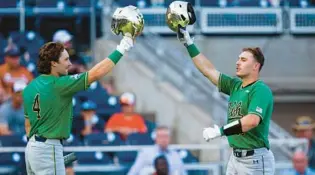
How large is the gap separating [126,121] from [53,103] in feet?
14.7

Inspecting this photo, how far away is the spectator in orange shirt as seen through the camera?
12.5 m

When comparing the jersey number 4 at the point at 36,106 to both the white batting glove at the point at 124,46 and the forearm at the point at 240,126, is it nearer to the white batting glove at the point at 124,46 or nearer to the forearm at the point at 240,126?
the white batting glove at the point at 124,46

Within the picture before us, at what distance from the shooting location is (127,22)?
27.6 ft

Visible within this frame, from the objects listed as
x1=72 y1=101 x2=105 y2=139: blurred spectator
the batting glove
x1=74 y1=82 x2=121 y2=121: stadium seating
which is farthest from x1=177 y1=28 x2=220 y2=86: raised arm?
x1=74 y1=82 x2=121 y2=121: stadium seating

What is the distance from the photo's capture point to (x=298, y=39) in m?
15.7

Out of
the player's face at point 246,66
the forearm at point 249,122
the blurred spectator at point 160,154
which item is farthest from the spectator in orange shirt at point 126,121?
the forearm at point 249,122

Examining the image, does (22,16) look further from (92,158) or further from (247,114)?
(247,114)

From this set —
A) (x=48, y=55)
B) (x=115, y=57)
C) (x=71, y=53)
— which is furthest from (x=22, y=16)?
(x=115, y=57)

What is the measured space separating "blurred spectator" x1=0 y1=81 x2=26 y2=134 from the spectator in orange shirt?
1062 millimetres

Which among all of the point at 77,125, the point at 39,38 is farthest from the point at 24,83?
the point at 39,38

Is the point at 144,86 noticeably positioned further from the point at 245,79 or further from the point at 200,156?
the point at 245,79

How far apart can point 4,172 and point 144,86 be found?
3.14 meters

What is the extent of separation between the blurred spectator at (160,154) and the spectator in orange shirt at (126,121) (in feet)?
3.97

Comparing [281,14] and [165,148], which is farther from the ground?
[281,14]
